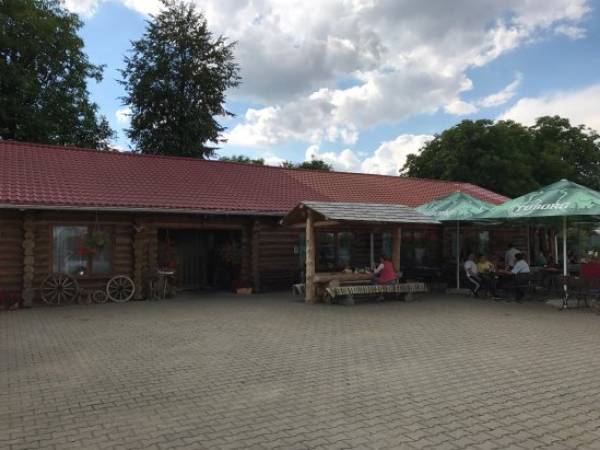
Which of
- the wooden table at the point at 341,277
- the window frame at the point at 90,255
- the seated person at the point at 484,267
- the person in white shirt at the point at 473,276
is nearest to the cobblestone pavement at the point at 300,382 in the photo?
the wooden table at the point at 341,277

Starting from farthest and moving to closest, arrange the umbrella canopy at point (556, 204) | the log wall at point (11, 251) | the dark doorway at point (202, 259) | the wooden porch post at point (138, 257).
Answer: the dark doorway at point (202, 259) → the wooden porch post at point (138, 257) → the log wall at point (11, 251) → the umbrella canopy at point (556, 204)

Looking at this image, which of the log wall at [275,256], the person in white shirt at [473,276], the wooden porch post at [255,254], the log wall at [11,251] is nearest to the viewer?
the log wall at [11,251]

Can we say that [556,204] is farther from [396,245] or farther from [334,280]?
[334,280]

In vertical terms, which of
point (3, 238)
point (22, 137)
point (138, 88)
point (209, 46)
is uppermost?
point (209, 46)

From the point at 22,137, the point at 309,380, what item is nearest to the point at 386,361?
the point at 309,380

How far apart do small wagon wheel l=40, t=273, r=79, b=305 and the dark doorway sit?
3740 millimetres

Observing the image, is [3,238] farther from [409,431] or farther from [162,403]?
[409,431]

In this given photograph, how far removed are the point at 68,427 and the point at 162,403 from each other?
3.10ft

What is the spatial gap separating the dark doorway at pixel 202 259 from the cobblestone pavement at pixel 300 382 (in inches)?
246

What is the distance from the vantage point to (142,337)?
8789 millimetres

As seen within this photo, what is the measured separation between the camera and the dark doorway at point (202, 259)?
16984mm

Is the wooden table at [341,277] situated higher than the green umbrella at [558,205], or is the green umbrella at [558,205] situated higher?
the green umbrella at [558,205]

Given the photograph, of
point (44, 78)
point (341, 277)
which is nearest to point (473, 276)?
point (341, 277)

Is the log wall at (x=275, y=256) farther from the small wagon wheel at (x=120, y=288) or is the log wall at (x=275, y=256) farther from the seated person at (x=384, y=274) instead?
the small wagon wheel at (x=120, y=288)
